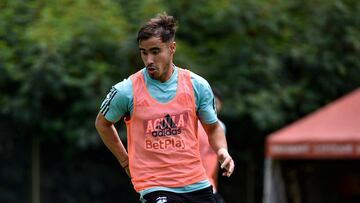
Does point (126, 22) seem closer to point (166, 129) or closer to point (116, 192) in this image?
point (116, 192)

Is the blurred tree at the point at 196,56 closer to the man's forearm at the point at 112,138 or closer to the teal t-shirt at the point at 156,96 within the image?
the man's forearm at the point at 112,138

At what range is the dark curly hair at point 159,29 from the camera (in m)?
6.51

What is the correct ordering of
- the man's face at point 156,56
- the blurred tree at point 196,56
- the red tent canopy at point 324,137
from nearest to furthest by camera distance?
the man's face at point 156,56 → the red tent canopy at point 324,137 → the blurred tree at point 196,56

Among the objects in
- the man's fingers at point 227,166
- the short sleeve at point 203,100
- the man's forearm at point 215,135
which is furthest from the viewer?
the man's forearm at point 215,135

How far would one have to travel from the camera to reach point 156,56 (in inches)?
257

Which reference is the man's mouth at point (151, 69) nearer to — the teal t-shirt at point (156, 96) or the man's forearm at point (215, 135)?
the teal t-shirt at point (156, 96)

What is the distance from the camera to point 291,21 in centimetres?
1507

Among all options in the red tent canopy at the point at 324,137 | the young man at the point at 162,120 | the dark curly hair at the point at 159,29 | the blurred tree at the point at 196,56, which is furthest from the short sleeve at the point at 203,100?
the blurred tree at the point at 196,56

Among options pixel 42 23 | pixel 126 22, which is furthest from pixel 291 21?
pixel 42 23

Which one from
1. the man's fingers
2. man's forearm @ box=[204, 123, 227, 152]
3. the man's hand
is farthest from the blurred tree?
the man's fingers

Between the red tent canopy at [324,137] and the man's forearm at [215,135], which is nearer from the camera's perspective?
the man's forearm at [215,135]

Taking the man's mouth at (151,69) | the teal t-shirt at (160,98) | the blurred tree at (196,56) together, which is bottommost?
the blurred tree at (196,56)

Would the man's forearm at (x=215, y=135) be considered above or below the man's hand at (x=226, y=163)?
Result: above

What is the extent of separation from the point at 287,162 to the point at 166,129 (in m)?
7.32
